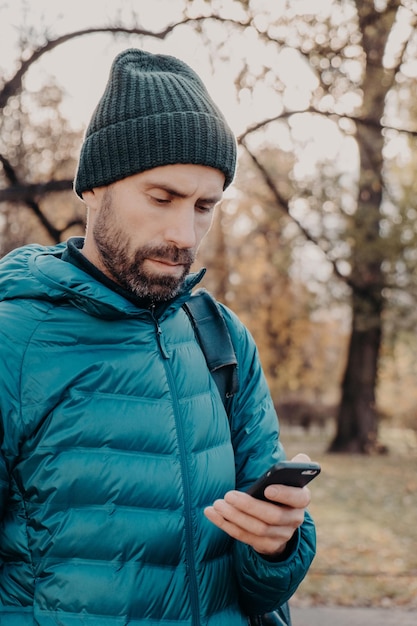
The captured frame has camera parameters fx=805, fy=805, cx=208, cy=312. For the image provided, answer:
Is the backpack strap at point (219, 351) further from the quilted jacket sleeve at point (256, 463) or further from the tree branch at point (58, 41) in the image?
the tree branch at point (58, 41)

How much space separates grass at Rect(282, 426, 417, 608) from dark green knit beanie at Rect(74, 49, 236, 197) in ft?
16.8

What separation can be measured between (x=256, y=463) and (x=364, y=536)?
7557mm

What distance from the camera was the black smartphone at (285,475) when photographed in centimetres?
162

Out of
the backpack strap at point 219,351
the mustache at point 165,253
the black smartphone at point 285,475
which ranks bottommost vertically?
the black smartphone at point 285,475

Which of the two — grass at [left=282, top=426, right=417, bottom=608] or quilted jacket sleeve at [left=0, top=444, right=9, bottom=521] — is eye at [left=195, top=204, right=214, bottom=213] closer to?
quilted jacket sleeve at [left=0, top=444, right=9, bottom=521]

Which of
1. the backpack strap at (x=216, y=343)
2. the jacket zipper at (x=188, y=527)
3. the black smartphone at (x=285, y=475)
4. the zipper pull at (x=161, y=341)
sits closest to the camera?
the black smartphone at (x=285, y=475)

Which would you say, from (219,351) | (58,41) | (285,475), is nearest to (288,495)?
(285,475)

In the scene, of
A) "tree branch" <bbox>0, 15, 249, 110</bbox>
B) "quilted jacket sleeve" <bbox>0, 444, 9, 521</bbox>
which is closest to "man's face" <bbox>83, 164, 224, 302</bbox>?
"quilted jacket sleeve" <bbox>0, 444, 9, 521</bbox>

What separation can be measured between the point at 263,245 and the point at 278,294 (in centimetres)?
221

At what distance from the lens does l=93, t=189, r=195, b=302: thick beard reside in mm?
1900

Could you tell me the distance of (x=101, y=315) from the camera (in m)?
1.85

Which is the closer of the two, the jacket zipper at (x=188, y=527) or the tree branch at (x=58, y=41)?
the jacket zipper at (x=188, y=527)

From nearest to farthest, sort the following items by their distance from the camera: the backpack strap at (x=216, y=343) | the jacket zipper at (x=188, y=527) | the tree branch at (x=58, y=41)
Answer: the jacket zipper at (x=188, y=527) → the backpack strap at (x=216, y=343) → the tree branch at (x=58, y=41)

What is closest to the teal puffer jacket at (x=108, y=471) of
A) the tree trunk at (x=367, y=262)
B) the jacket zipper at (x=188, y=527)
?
the jacket zipper at (x=188, y=527)
